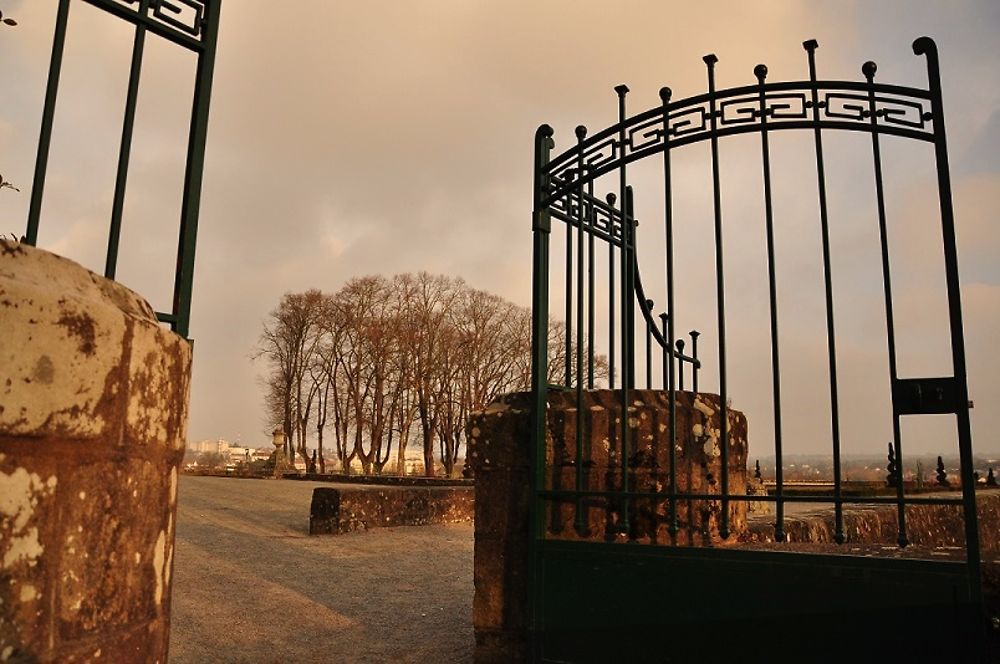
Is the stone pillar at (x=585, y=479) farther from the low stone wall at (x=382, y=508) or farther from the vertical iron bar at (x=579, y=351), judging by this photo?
the low stone wall at (x=382, y=508)

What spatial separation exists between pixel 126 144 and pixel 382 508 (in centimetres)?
1112

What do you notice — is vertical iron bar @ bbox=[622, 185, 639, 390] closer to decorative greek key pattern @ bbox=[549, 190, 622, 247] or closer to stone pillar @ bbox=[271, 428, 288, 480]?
decorative greek key pattern @ bbox=[549, 190, 622, 247]

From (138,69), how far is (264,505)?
14070 millimetres

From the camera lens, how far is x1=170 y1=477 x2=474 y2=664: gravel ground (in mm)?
5504

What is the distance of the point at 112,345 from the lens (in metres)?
1.54

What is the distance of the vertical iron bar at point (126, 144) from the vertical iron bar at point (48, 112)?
8.2 inches

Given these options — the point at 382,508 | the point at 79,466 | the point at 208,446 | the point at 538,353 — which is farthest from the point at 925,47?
the point at 208,446

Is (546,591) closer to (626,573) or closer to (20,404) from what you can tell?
(626,573)

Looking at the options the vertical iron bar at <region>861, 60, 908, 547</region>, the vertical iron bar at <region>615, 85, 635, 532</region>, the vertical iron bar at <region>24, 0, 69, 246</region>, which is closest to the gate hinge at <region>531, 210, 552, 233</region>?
the vertical iron bar at <region>615, 85, 635, 532</region>

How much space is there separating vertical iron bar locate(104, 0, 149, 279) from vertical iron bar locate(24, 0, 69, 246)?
8.2 inches

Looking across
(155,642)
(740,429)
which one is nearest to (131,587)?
(155,642)

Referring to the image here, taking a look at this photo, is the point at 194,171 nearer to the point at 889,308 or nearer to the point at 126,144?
the point at 126,144

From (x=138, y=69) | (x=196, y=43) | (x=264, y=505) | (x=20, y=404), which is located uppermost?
(x=196, y=43)

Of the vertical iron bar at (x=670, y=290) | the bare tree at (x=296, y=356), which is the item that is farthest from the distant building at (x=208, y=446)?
the vertical iron bar at (x=670, y=290)
